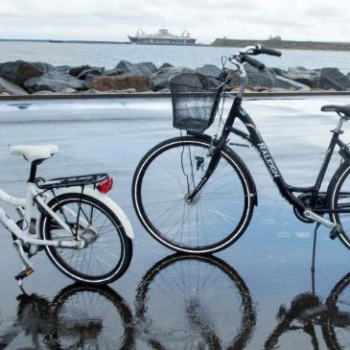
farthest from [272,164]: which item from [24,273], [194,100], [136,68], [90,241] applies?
[136,68]

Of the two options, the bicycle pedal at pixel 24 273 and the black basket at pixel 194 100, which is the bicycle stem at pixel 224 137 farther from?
the bicycle pedal at pixel 24 273

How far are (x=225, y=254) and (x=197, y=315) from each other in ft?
4.11

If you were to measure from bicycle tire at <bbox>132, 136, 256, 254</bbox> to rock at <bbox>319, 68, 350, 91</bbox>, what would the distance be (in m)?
21.7

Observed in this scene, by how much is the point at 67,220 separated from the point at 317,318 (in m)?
1.83

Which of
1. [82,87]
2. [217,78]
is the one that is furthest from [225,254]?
[82,87]

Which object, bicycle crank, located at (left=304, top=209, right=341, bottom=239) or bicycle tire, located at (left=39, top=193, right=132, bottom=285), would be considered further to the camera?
bicycle crank, located at (left=304, top=209, right=341, bottom=239)

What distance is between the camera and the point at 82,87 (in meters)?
23.1

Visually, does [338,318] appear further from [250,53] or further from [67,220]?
[250,53]

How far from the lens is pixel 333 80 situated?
2877 centimetres

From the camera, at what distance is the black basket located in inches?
220

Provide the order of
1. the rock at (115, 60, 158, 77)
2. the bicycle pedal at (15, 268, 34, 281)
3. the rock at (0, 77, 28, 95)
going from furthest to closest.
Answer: the rock at (115, 60, 158, 77)
the rock at (0, 77, 28, 95)
the bicycle pedal at (15, 268, 34, 281)

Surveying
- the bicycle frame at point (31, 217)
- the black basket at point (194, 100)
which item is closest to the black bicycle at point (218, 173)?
the black basket at point (194, 100)

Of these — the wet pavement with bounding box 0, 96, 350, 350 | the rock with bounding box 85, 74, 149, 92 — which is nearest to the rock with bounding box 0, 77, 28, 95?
the rock with bounding box 85, 74, 149, 92

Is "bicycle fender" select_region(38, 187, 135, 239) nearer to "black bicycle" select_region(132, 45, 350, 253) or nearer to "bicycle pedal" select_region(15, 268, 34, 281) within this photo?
"bicycle pedal" select_region(15, 268, 34, 281)
